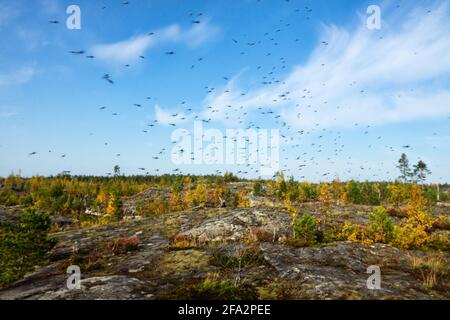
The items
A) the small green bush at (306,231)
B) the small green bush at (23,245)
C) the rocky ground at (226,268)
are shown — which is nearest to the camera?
the rocky ground at (226,268)

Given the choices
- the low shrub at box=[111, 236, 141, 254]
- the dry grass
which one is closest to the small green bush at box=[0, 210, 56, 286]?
the low shrub at box=[111, 236, 141, 254]

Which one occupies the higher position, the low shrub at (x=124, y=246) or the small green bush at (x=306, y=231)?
the small green bush at (x=306, y=231)

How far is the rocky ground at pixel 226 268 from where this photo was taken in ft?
37.3

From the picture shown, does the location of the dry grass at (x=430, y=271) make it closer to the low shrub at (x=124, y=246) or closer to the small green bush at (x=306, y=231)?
the small green bush at (x=306, y=231)

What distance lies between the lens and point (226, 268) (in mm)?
15023

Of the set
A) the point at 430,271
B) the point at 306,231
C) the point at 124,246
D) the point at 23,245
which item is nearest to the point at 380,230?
the point at 306,231

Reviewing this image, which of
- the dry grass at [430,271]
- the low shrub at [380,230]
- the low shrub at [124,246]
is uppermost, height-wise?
the low shrub at [380,230]

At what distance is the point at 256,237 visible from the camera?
71.4ft

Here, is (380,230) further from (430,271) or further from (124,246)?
(124,246)

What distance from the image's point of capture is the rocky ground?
11375mm

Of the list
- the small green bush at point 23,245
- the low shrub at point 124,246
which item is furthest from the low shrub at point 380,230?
the small green bush at point 23,245

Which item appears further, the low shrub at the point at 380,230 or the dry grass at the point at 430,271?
the low shrub at the point at 380,230
